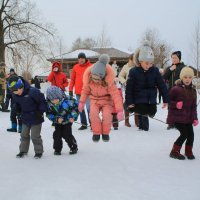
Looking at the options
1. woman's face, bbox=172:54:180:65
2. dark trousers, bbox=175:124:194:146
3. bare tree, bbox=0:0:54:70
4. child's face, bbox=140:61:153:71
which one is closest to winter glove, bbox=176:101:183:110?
dark trousers, bbox=175:124:194:146

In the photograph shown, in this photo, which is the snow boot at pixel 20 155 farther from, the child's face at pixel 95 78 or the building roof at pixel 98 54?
the building roof at pixel 98 54

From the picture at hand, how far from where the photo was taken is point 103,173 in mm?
4590

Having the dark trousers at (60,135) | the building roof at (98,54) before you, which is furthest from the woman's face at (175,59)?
the building roof at (98,54)

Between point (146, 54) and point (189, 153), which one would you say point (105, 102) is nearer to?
point (146, 54)

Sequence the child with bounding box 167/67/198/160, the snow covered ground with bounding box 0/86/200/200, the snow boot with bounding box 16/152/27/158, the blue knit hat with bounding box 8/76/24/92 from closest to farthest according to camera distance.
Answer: the snow covered ground with bounding box 0/86/200/200, the blue knit hat with bounding box 8/76/24/92, the child with bounding box 167/67/198/160, the snow boot with bounding box 16/152/27/158

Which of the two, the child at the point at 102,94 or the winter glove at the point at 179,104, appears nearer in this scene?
the winter glove at the point at 179,104

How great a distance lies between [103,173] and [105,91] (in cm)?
141

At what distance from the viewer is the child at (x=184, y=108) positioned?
5188 mm

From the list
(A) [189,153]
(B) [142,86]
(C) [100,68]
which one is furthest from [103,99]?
(A) [189,153]

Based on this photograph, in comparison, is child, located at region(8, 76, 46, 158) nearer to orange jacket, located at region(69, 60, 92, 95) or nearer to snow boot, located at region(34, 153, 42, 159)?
snow boot, located at region(34, 153, 42, 159)

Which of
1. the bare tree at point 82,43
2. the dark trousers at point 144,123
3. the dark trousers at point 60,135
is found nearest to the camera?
the dark trousers at point 60,135

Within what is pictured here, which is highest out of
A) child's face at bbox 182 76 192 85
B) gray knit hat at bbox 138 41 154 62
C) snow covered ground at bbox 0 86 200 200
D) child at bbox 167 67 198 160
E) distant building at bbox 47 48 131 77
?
distant building at bbox 47 48 131 77

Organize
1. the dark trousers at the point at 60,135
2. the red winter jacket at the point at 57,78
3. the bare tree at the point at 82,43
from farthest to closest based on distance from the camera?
the bare tree at the point at 82,43, the red winter jacket at the point at 57,78, the dark trousers at the point at 60,135

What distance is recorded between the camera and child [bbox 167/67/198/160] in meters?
5.19
